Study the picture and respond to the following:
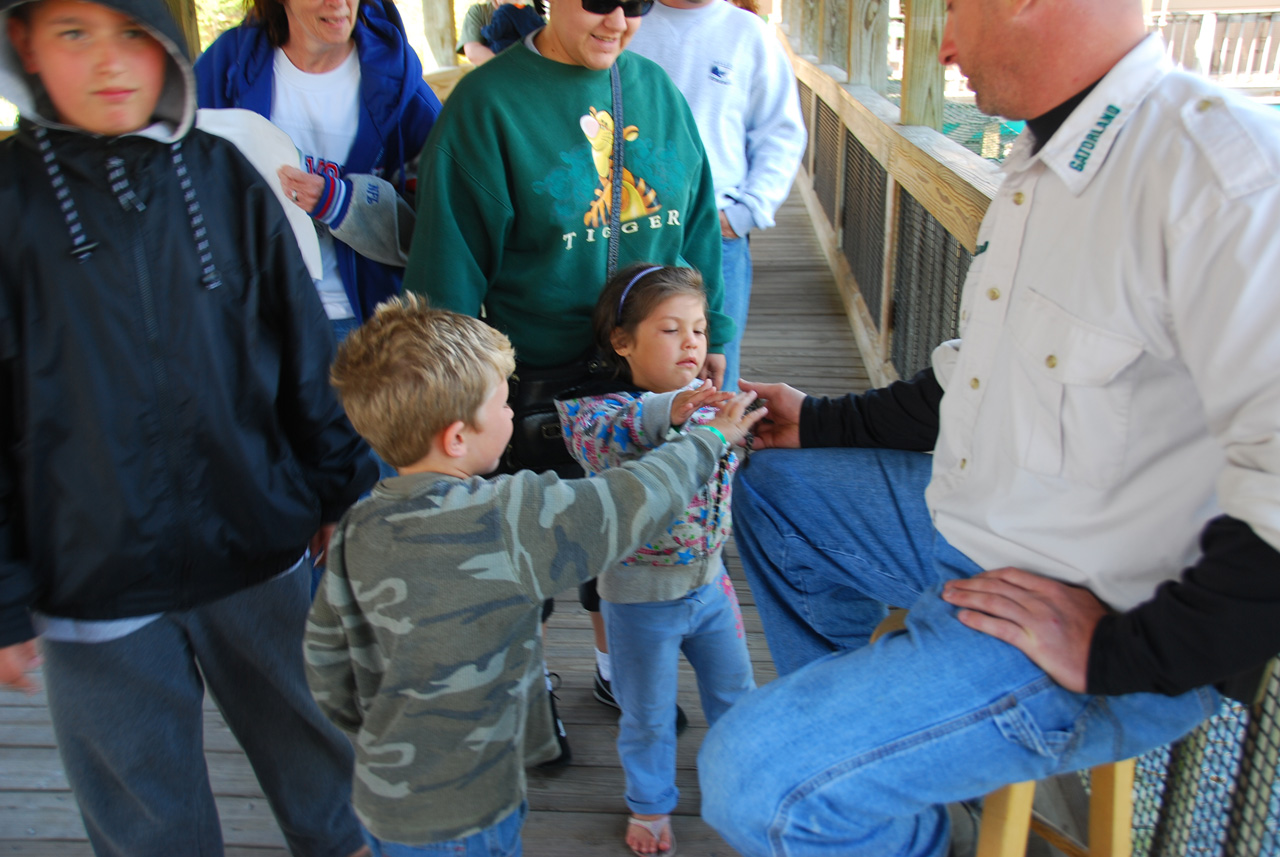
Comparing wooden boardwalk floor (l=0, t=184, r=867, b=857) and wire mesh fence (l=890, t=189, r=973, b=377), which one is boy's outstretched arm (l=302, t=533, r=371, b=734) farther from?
wire mesh fence (l=890, t=189, r=973, b=377)

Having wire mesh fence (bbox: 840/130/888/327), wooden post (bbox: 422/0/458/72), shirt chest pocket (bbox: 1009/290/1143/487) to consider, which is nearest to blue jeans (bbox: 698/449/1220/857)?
shirt chest pocket (bbox: 1009/290/1143/487)

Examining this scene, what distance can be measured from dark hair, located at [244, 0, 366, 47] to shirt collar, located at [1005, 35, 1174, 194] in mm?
1583

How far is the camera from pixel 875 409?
168 centimetres

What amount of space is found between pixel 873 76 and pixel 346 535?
16.2 ft

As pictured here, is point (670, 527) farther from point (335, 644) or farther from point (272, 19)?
point (272, 19)

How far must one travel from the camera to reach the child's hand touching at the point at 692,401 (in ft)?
4.87

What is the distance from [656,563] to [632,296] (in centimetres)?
47

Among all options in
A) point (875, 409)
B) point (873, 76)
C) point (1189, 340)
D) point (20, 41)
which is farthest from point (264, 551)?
point (873, 76)

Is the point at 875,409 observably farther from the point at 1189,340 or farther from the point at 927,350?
the point at 927,350

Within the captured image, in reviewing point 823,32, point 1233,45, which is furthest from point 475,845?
point 1233,45

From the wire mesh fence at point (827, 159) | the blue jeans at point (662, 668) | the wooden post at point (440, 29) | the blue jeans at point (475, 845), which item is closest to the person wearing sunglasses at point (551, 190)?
the blue jeans at point (662, 668)

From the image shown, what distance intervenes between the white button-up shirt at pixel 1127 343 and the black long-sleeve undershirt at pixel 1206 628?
5 cm

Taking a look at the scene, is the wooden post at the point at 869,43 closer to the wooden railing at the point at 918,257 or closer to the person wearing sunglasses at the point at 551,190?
the wooden railing at the point at 918,257

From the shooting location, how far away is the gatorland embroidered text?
1091 millimetres
